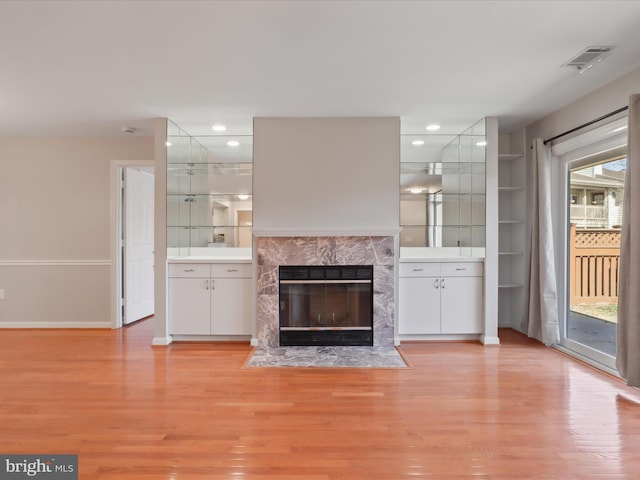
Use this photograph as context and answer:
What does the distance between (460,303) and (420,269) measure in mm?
600

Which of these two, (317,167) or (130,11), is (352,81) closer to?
(317,167)

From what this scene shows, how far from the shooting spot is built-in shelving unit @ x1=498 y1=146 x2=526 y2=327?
479 cm

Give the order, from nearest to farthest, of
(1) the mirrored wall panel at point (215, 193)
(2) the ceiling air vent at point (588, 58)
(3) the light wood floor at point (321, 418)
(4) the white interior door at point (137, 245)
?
(3) the light wood floor at point (321, 418) → (2) the ceiling air vent at point (588, 58) → (1) the mirrored wall panel at point (215, 193) → (4) the white interior door at point (137, 245)

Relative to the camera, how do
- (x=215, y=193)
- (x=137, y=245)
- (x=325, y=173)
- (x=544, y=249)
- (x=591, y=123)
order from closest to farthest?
(x=591, y=123) < (x=544, y=249) < (x=325, y=173) < (x=215, y=193) < (x=137, y=245)

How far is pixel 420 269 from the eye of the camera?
431 centimetres

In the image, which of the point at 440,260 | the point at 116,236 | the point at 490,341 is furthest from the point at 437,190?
the point at 116,236

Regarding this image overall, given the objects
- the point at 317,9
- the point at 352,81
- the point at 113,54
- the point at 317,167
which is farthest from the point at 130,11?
the point at 317,167

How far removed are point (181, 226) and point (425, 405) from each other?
333 centimetres

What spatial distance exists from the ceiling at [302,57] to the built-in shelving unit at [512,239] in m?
0.95

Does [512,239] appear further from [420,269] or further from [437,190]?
[420,269]

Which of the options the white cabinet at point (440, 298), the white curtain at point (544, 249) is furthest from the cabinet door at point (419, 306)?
the white curtain at point (544, 249)

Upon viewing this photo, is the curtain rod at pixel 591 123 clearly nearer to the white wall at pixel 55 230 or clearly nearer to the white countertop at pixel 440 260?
the white countertop at pixel 440 260

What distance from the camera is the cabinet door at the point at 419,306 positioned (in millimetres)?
4309

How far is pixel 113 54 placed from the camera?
2.71 meters
